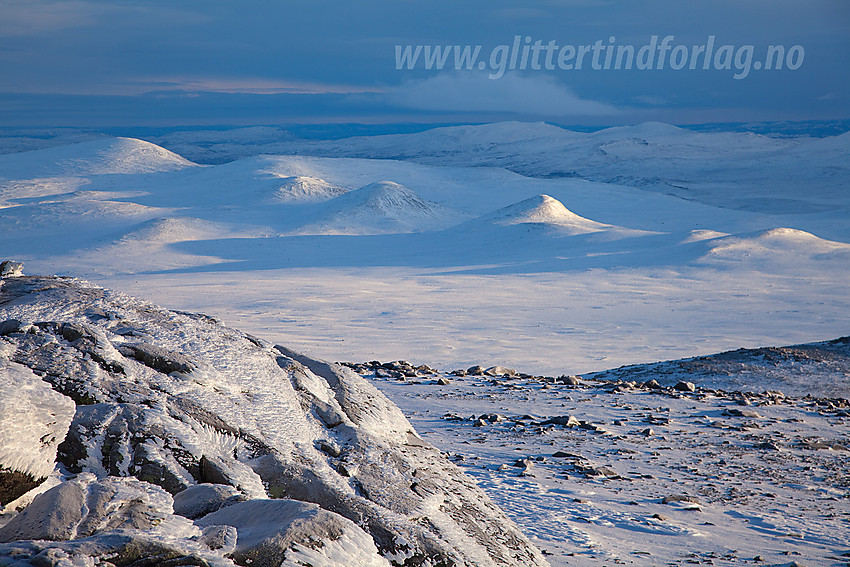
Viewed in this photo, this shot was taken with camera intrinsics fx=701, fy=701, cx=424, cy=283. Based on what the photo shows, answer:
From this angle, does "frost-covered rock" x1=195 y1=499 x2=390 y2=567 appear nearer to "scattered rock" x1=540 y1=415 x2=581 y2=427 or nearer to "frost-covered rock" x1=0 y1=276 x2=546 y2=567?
"frost-covered rock" x1=0 y1=276 x2=546 y2=567

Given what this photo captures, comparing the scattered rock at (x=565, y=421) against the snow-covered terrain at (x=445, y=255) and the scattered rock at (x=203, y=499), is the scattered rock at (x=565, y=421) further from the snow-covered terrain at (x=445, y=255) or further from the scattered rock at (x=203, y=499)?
the scattered rock at (x=203, y=499)

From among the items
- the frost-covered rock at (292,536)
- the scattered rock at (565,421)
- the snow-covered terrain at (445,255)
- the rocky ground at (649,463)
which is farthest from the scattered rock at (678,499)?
the snow-covered terrain at (445,255)

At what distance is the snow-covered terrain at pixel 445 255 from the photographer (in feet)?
70.9

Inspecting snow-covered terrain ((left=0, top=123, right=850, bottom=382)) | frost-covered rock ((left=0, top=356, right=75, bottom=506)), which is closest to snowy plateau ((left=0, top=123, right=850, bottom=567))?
frost-covered rock ((left=0, top=356, right=75, bottom=506))

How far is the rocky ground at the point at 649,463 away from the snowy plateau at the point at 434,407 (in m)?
0.04

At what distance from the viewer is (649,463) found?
A: 803 centimetres

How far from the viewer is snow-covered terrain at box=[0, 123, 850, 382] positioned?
21.6 meters

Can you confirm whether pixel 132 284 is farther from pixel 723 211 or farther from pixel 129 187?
pixel 723 211

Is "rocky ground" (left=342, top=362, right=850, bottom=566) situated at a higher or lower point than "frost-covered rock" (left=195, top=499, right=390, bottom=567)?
lower

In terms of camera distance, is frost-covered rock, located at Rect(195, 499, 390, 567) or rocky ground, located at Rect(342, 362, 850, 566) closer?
frost-covered rock, located at Rect(195, 499, 390, 567)

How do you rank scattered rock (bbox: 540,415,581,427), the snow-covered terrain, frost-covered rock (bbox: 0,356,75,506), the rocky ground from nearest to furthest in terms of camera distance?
frost-covered rock (bbox: 0,356,75,506) < the rocky ground < scattered rock (bbox: 540,415,581,427) < the snow-covered terrain

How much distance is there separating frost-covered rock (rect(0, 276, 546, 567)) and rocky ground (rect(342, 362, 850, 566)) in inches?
81.7

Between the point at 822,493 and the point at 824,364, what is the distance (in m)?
8.97

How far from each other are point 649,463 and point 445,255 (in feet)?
112
